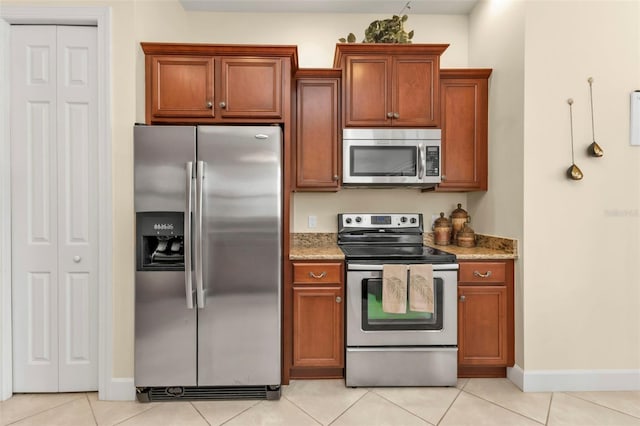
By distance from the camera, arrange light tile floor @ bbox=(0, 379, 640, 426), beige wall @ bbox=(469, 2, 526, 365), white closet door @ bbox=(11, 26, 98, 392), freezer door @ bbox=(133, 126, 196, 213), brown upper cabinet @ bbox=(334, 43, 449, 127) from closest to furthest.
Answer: light tile floor @ bbox=(0, 379, 640, 426) → freezer door @ bbox=(133, 126, 196, 213) → white closet door @ bbox=(11, 26, 98, 392) → beige wall @ bbox=(469, 2, 526, 365) → brown upper cabinet @ bbox=(334, 43, 449, 127)

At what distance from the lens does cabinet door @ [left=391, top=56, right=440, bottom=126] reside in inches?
99.3

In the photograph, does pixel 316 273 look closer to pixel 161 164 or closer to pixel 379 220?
pixel 379 220

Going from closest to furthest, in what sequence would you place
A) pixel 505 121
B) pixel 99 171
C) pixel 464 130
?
1. pixel 99 171
2. pixel 505 121
3. pixel 464 130

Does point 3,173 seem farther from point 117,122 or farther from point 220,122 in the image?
point 220,122

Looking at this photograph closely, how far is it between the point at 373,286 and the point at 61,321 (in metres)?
2.11

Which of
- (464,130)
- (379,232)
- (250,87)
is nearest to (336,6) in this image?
(250,87)

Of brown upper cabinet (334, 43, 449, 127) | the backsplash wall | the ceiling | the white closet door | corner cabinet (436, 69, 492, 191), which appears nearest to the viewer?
the white closet door

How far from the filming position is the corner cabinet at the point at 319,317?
7.54ft

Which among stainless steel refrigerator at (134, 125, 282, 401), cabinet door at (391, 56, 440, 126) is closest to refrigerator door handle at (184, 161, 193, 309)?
stainless steel refrigerator at (134, 125, 282, 401)

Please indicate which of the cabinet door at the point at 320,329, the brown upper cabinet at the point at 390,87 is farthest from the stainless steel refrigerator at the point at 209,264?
the brown upper cabinet at the point at 390,87

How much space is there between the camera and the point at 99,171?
7.00 feet

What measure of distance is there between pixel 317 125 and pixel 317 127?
2 centimetres

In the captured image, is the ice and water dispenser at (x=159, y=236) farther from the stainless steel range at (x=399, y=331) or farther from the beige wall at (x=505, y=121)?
the beige wall at (x=505, y=121)

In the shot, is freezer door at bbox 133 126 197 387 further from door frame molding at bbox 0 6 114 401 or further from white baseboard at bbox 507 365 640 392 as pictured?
white baseboard at bbox 507 365 640 392
